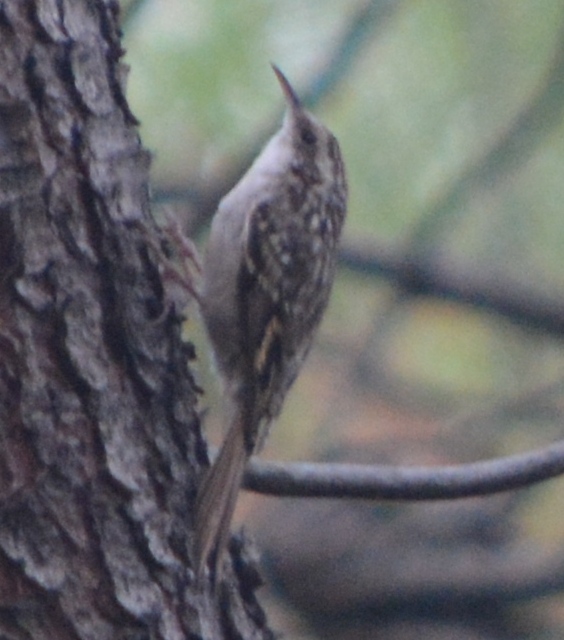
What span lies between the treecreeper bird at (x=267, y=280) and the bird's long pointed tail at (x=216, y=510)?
39 centimetres

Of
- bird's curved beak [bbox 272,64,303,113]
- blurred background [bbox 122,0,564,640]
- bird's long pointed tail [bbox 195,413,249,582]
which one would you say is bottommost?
blurred background [bbox 122,0,564,640]

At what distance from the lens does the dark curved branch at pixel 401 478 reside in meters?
2.05

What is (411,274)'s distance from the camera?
3.72m

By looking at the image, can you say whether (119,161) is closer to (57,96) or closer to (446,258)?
(57,96)

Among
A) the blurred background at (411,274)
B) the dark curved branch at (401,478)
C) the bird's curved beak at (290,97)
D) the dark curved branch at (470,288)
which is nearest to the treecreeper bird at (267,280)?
the bird's curved beak at (290,97)

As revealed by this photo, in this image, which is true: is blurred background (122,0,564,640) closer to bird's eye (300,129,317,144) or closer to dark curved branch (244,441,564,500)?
bird's eye (300,129,317,144)

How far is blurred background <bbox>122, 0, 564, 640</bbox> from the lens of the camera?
144 inches

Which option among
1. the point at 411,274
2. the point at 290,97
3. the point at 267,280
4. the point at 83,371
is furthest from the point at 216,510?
the point at 411,274

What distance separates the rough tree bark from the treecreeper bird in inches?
23.2

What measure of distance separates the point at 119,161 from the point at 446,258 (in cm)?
204

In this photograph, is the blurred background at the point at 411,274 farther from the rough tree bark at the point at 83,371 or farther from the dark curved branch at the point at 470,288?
the rough tree bark at the point at 83,371

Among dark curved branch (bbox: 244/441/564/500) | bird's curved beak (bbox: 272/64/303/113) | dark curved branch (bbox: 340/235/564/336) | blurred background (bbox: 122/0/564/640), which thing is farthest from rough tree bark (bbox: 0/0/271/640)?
dark curved branch (bbox: 340/235/564/336)

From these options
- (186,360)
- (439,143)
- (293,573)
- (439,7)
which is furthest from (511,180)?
(186,360)

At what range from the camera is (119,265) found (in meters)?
1.83
